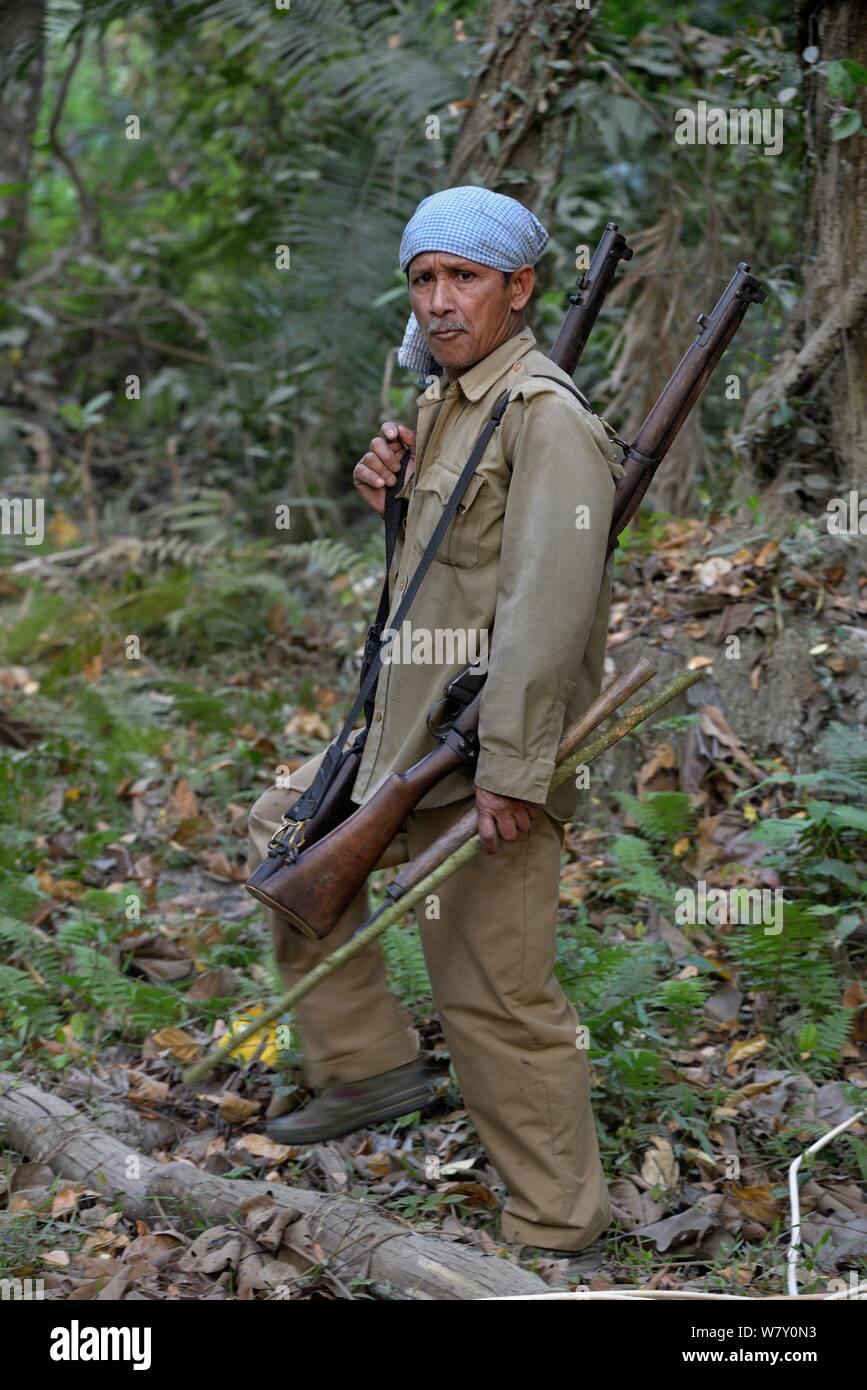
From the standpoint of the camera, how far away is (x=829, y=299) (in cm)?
543

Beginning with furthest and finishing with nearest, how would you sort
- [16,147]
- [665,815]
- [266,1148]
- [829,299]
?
[16,147] → [829,299] → [665,815] → [266,1148]

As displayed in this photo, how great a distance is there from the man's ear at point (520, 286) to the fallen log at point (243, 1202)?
2270mm

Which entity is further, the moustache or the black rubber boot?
the black rubber boot

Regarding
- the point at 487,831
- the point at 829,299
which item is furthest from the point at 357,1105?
the point at 829,299

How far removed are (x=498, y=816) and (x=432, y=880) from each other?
23 cm

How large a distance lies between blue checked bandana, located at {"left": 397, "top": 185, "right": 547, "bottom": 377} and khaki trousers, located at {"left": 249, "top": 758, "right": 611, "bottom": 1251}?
1334 mm

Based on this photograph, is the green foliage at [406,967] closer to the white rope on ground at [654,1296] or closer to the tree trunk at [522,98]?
the white rope on ground at [654,1296]

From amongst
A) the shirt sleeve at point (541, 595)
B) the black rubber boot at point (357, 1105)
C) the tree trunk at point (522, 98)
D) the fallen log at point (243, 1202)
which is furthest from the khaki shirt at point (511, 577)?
the tree trunk at point (522, 98)

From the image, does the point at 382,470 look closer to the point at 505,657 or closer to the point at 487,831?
the point at 505,657

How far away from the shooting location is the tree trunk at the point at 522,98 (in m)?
5.66

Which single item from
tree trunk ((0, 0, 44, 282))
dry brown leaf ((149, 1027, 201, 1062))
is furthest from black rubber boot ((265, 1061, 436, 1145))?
tree trunk ((0, 0, 44, 282))

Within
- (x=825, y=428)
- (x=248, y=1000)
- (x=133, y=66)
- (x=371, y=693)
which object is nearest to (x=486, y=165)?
(x=825, y=428)

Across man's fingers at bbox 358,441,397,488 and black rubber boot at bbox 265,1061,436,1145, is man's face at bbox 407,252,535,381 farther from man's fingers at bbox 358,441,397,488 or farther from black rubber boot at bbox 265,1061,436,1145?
black rubber boot at bbox 265,1061,436,1145

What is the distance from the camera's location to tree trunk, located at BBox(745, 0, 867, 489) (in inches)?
206
